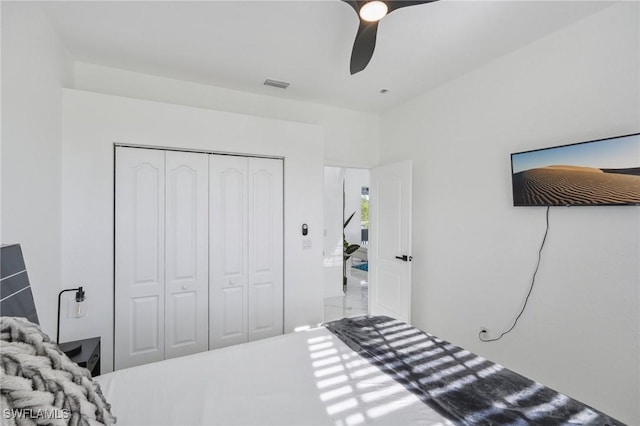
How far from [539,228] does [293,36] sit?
2339mm

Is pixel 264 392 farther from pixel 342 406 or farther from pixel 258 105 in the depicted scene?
pixel 258 105

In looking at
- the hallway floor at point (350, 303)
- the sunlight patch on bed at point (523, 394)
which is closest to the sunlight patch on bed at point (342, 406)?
the sunlight patch on bed at point (523, 394)

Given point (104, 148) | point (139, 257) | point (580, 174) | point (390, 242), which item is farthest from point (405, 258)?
point (104, 148)

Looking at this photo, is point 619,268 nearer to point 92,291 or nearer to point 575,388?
point 575,388

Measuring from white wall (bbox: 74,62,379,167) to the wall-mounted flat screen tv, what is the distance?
192cm

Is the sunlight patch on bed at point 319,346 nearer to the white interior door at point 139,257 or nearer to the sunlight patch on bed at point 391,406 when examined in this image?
the sunlight patch on bed at point 391,406

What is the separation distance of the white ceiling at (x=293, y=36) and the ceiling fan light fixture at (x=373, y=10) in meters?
0.37

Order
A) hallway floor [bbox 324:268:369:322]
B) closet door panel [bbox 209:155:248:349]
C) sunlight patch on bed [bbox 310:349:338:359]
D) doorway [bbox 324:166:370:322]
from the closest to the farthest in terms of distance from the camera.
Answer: sunlight patch on bed [bbox 310:349:338:359], closet door panel [bbox 209:155:248:349], hallway floor [bbox 324:268:369:322], doorway [bbox 324:166:370:322]

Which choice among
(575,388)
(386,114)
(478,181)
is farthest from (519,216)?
(386,114)

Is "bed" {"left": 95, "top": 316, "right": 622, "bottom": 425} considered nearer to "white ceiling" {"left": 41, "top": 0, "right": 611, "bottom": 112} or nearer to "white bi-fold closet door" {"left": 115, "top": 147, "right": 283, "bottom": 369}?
"white bi-fold closet door" {"left": 115, "top": 147, "right": 283, "bottom": 369}

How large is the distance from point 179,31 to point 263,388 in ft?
7.87

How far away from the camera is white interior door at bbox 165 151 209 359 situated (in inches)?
102

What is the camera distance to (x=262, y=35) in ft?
7.29

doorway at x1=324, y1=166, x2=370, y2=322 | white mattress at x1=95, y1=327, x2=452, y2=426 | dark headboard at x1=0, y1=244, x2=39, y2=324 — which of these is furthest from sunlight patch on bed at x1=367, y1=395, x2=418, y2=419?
doorway at x1=324, y1=166, x2=370, y2=322
